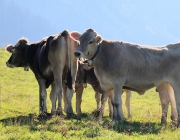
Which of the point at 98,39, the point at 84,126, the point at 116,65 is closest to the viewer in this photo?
the point at 84,126

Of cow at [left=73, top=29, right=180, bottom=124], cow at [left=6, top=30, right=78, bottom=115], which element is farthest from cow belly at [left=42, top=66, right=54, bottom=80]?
cow at [left=73, top=29, right=180, bottom=124]

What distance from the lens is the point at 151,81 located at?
12664 millimetres

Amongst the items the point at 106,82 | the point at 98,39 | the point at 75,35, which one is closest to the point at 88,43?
the point at 98,39

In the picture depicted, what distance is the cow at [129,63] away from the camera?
12.4 meters

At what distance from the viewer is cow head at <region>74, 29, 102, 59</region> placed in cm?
1245

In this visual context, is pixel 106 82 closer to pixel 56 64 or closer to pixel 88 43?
pixel 88 43

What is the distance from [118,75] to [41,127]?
320cm

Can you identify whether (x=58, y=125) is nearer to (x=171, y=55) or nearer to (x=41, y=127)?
(x=41, y=127)

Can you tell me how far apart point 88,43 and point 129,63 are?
155 centimetres

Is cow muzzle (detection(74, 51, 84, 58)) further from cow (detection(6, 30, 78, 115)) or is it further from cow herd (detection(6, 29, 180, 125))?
cow (detection(6, 30, 78, 115))

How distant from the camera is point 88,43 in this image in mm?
12508

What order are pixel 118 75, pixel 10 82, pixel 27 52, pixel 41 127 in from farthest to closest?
pixel 10 82 < pixel 27 52 < pixel 118 75 < pixel 41 127

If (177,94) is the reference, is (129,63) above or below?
above

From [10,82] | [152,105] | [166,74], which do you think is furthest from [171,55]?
[10,82]
